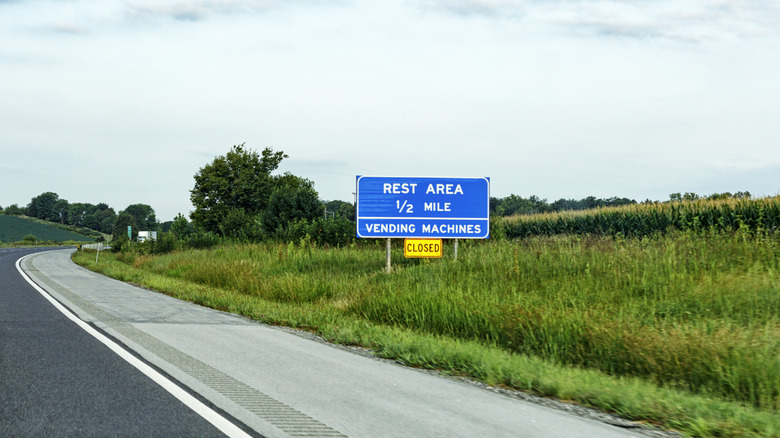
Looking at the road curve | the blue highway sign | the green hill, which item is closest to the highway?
the road curve

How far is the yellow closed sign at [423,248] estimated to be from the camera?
19469mm

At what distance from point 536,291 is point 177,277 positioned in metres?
19.0

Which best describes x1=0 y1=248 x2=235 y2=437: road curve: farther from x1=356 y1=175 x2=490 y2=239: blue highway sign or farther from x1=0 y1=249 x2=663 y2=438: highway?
x1=356 y1=175 x2=490 y2=239: blue highway sign

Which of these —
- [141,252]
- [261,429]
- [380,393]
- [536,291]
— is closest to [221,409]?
[261,429]

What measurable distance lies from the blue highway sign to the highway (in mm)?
9183

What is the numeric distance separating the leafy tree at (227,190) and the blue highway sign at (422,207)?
61.2m

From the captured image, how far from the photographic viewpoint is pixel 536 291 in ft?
42.0

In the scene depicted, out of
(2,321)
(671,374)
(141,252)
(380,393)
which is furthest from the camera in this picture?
(141,252)

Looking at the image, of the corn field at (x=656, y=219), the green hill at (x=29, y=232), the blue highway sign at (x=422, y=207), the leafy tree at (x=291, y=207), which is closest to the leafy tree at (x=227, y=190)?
the leafy tree at (x=291, y=207)

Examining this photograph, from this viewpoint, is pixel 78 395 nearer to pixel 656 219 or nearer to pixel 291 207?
pixel 656 219

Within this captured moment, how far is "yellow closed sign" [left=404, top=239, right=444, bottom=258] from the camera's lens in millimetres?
19469

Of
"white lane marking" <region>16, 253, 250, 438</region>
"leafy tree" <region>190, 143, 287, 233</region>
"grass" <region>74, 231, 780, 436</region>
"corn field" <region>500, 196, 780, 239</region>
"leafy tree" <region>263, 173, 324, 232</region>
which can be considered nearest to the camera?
"white lane marking" <region>16, 253, 250, 438</region>

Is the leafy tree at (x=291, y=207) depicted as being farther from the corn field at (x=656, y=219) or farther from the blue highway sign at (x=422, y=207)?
the blue highway sign at (x=422, y=207)

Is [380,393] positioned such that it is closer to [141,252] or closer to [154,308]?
[154,308]
